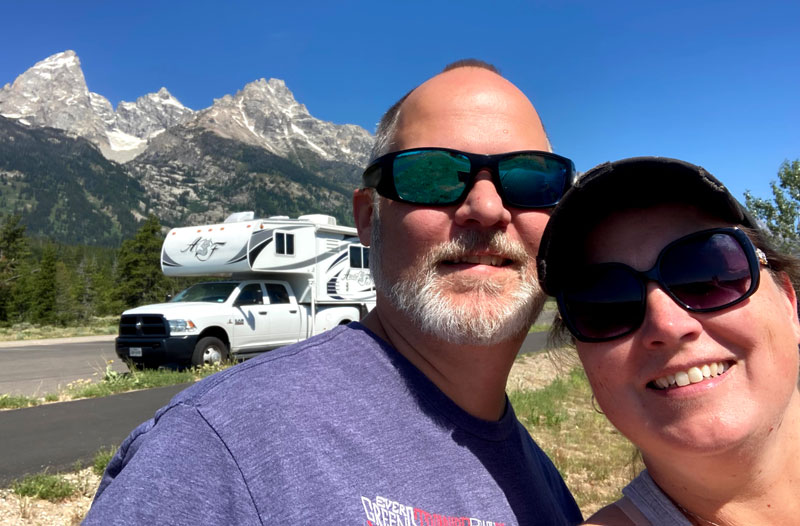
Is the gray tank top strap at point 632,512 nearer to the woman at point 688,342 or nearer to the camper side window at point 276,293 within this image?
the woman at point 688,342

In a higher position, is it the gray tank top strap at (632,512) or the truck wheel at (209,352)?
the gray tank top strap at (632,512)

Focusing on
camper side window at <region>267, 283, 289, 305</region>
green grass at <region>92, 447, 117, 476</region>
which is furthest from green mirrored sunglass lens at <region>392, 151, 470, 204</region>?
camper side window at <region>267, 283, 289, 305</region>

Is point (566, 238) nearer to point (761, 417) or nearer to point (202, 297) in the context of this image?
point (761, 417)

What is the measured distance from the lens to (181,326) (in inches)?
390

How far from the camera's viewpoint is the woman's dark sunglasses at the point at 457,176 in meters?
1.55

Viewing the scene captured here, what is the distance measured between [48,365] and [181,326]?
5.28 metres

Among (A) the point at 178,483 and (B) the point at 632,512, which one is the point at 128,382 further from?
(B) the point at 632,512

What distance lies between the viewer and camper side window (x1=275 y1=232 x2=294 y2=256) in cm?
1258

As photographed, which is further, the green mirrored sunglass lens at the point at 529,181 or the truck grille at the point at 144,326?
the truck grille at the point at 144,326

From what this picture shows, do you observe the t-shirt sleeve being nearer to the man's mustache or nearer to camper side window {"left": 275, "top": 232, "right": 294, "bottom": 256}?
the man's mustache

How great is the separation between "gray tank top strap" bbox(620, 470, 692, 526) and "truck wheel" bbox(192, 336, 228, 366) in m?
9.54

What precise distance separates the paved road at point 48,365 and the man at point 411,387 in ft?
26.6

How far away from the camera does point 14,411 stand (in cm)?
605

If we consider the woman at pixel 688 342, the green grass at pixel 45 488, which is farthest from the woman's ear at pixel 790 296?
the green grass at pixel 45 488
